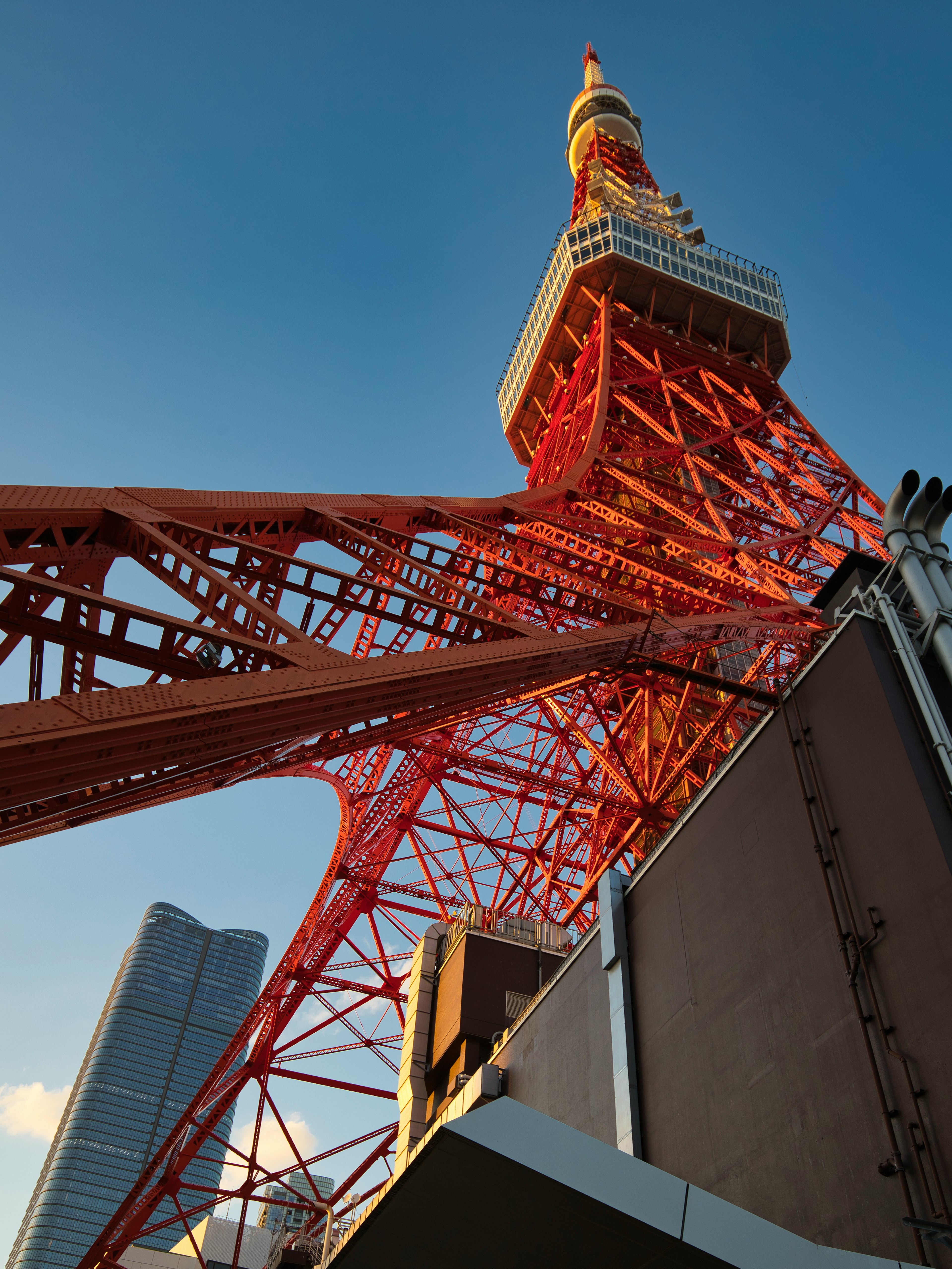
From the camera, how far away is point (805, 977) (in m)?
8.31

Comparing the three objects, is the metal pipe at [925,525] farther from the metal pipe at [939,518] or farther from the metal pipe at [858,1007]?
the metal pipe at [858,1007]

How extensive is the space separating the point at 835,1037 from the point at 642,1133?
3.29 m

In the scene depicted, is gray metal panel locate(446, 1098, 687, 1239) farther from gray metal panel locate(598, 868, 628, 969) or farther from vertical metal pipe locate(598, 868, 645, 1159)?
gray metal panel locate(598, 868, 628, 969)

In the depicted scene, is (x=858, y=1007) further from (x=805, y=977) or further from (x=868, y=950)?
(x=805, y=977)

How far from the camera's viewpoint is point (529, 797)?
25078mm

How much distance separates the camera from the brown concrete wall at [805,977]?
7.12 meters

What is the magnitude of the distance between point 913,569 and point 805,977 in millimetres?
4530

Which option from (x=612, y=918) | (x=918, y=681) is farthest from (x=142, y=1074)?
(x=918, y=681)

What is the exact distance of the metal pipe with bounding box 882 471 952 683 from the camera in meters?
9.32

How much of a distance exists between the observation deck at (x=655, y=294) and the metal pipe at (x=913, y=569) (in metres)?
24.9

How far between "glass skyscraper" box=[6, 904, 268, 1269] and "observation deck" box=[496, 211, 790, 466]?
8037cm

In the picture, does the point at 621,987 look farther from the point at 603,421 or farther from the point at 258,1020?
the point at 603,421

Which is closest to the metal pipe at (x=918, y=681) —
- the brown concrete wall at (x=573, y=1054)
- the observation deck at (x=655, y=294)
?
the brown concrete wall at (x=573, y=1054)

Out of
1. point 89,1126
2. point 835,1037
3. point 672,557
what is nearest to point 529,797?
point 672,557
